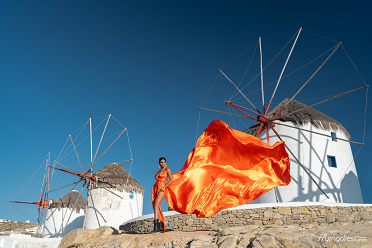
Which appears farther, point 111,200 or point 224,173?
Answer: point 111,200

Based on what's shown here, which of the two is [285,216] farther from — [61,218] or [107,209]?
[61,218]

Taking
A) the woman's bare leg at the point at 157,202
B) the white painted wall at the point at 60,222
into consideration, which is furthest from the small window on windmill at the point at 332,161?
the white painted wall at the point at 60,222

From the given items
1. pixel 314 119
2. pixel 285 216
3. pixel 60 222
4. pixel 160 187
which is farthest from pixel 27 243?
pixel 60 222

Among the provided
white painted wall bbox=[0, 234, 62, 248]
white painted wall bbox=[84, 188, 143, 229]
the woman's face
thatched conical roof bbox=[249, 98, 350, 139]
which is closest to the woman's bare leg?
the woman's face

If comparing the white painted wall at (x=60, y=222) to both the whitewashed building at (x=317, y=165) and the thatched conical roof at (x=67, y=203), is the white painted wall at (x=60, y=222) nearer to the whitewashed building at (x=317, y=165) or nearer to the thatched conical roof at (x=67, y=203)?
the thatched conical roof at (x=67, y=203)

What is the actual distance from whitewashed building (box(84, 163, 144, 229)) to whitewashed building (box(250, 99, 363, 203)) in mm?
11890

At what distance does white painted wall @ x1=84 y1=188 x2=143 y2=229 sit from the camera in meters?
20.2

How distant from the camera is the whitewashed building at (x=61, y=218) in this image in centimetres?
2525

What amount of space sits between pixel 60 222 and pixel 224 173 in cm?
2443

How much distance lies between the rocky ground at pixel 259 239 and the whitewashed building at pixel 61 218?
21478mm

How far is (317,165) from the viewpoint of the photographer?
534 inches

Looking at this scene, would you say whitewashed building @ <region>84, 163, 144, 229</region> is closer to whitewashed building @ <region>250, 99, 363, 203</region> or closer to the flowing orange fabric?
whitewashed building @ <region>250, 99, 363, 203</region>

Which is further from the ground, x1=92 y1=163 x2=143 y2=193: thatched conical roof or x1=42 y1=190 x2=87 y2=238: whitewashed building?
x1=92 y1=163 x2=143 y2=193: thatched conical roof

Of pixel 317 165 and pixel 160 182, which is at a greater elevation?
pixel 317 165
